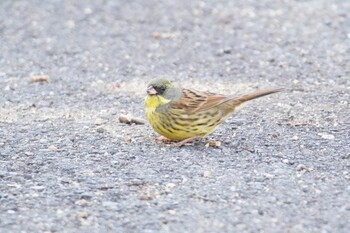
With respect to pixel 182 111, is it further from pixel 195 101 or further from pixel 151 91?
pixel 151 91

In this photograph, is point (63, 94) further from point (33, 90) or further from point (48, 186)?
point (48, 186)

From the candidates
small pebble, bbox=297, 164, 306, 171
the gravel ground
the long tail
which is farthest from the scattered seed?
small pebble, bbox=297, 164, 306, 171

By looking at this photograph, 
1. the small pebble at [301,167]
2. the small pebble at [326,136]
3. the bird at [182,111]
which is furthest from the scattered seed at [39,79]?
the small pebble at [301,167]

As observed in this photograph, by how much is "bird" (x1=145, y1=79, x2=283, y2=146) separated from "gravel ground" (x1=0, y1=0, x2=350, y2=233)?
0.16m

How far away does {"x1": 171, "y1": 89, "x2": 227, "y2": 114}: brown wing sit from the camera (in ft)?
22.8

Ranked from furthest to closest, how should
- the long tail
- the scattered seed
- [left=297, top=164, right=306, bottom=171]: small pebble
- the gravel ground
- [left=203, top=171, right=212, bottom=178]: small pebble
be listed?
1. the scattered seed
2. the long tail
3. [left=297, top=164, right=306, bottom=171]: small pebble
4. [left=203, top=171, right=212, bottom=178]: small pebble
5. the gravel ground

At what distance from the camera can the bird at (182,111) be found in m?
6.90

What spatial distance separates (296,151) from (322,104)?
148cm

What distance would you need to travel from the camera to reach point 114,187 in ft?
19.7

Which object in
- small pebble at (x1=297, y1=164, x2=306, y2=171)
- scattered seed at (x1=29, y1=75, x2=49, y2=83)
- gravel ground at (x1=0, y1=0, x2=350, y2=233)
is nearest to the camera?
gravel ground at (x1=0, y1=0, x2=350, y2=233)

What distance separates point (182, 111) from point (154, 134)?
568mm

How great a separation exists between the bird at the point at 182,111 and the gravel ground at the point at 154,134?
0.16 meters

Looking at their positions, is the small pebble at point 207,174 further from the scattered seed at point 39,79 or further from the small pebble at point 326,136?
the scattered seed at point 39,79

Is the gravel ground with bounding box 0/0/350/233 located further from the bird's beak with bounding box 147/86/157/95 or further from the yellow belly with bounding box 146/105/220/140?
the bird's beak with bounding box 147/86/157/95
